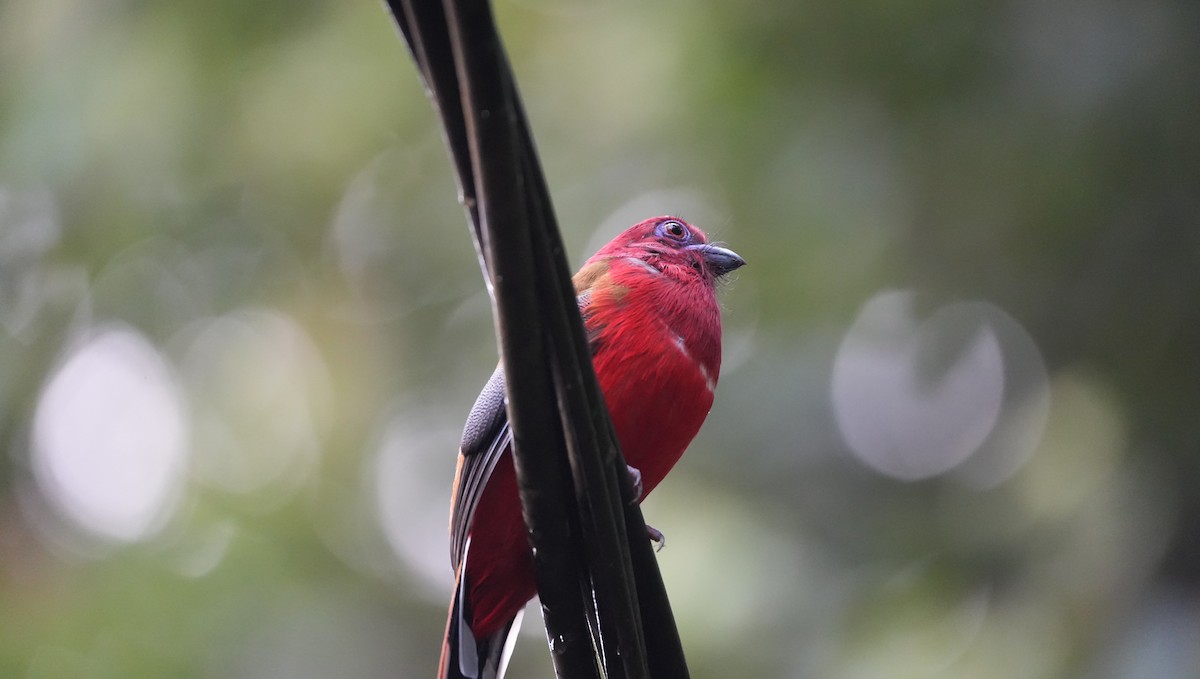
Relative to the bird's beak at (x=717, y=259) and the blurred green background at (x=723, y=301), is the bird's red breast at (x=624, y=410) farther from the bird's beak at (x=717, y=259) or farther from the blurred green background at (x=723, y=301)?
the blurred green background at (x=723, y=301)

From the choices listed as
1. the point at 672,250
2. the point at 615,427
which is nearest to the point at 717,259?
the point at 672,250

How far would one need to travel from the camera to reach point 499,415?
9.12 ft

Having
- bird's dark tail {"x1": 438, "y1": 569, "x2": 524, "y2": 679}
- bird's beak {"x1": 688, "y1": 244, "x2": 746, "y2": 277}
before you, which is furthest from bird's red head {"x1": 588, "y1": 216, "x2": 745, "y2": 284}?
bird's dark tail {"x1": 438, "y1": 569, "x2": 524, "y2": 679}

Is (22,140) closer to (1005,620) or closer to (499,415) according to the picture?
(499,415)

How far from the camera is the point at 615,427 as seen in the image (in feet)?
8.94

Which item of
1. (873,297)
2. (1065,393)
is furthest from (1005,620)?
(873,297)

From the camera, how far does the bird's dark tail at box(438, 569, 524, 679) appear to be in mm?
2621

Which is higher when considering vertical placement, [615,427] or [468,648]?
[615,427]

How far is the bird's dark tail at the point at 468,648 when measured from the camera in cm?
262

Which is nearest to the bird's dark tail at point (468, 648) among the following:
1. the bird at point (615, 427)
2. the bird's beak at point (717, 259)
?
the bird at point (615, 427)

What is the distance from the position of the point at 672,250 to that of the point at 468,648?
1.41 metres

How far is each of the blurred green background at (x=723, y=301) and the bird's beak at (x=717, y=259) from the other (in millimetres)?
1886

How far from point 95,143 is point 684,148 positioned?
327cm

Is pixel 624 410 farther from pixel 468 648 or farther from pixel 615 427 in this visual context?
pixel 468 648
